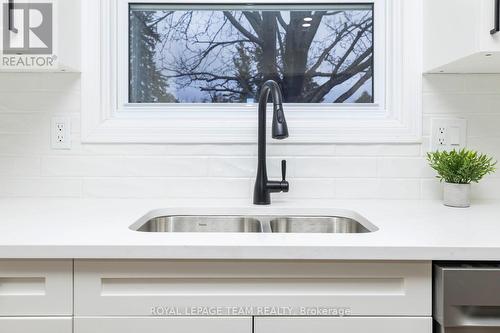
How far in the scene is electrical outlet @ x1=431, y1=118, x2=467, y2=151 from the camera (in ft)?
4.78

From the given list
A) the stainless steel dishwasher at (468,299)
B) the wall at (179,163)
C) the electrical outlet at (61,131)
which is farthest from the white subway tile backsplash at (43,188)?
the stainless steel dishwasher at (468,299)

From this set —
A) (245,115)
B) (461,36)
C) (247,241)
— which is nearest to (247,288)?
(247,241)

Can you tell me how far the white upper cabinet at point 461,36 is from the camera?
1.03 meters

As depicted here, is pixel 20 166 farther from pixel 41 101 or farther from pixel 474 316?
pixel 474 316

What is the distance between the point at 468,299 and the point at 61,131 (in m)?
1.41

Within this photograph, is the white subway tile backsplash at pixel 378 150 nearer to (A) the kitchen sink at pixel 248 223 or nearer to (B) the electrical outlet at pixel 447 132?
(B) the electrical outlet at pixel 447 132

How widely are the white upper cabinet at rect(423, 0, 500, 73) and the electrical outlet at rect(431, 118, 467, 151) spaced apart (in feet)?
0.61

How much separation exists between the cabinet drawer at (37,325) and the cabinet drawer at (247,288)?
48mm

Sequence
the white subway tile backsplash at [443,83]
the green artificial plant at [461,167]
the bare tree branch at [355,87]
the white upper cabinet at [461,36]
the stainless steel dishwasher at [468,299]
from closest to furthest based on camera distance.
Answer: the stainless steel dishwasher at [468,299] < the white upper cabinet at [461,36] < the green artificial plant at [461,167] < the white subway tile backsplash at [443,83] < the bare tree branch at [355,87]

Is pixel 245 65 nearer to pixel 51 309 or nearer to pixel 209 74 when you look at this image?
pixel 209 74

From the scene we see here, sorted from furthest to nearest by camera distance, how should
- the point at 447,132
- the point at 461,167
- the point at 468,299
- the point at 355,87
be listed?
the point at 355,87 → the point at 447,132 → the point at 461,167 → the point at 468,299

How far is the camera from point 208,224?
1352 millimetres

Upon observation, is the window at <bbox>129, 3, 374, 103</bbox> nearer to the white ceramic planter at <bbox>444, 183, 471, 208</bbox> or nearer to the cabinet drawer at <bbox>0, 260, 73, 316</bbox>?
the white ceramic planter at <bbox>444, 183, 471, 208</bbox>

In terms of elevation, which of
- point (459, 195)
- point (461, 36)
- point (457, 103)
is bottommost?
point (459, 195)
